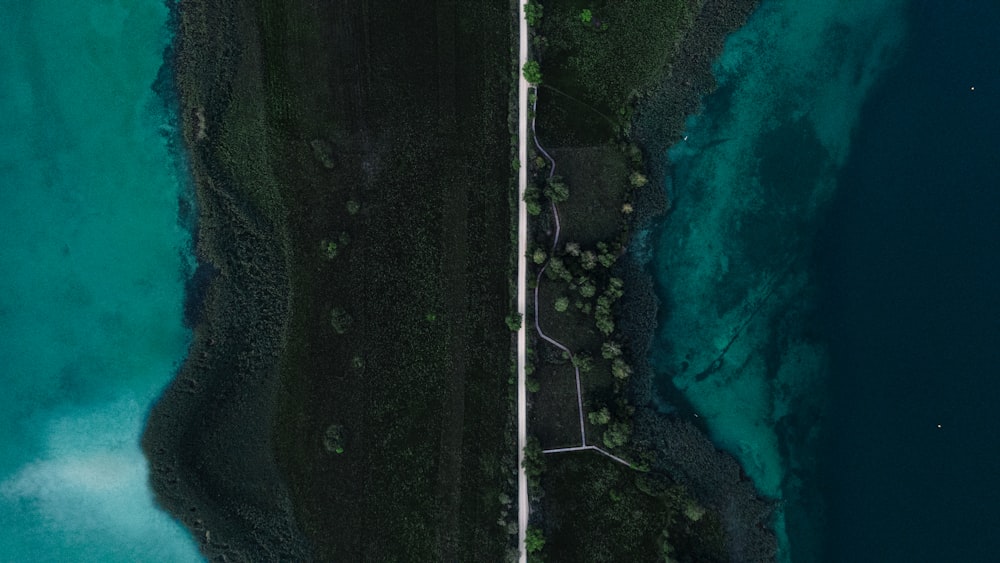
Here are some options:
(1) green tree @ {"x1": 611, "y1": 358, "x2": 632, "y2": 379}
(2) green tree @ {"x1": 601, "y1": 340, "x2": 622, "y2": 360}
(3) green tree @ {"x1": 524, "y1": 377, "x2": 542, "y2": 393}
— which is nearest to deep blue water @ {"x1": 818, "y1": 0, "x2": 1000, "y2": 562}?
(1) green tree @ {"x1": 611, "y1": 358, "x2": 632, "y2": 379}

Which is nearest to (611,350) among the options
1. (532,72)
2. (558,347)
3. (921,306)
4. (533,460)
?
(558,347)

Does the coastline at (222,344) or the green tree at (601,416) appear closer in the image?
the green tree at (601,416)

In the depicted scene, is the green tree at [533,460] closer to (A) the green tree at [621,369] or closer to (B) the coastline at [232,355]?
(B) the coastline at [232,355]

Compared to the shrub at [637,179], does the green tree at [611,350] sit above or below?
below

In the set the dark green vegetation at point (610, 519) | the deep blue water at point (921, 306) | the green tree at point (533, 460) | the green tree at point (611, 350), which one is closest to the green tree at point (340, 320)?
the green tree at point (533, 460)

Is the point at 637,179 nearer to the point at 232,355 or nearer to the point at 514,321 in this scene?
the point at 514,321
